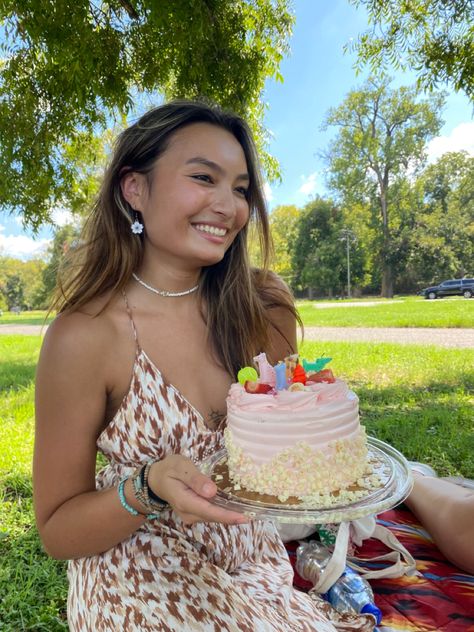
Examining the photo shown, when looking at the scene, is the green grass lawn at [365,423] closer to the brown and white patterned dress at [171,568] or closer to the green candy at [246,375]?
the brown and white patterned dress at [171,568]

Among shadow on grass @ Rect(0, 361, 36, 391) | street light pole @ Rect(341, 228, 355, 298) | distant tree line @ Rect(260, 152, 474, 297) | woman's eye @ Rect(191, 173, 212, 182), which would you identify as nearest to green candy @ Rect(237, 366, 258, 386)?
woman's eye @ Rect(191, 173, 212, 182)

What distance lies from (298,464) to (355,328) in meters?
14.4

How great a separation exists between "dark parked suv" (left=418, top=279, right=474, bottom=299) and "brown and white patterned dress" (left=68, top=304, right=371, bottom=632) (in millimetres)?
31996

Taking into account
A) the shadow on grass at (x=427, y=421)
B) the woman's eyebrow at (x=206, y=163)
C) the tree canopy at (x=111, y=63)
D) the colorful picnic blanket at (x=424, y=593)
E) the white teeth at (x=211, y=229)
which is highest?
the tree canopy at (x=111, y=63)

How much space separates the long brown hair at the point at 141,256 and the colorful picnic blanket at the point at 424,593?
57.3 inches

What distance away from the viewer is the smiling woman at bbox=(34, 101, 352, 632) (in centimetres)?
161

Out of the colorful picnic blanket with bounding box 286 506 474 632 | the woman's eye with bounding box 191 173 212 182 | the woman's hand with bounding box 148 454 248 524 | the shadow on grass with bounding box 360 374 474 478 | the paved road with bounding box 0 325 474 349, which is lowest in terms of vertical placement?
the colorful picnic blanket with bounding box 286 506 474 632

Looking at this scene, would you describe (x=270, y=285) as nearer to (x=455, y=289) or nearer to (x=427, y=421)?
(x=427, y=421)

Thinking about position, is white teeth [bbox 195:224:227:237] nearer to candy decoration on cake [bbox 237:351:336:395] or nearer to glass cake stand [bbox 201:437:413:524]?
candy decoration on cake [bbox 237:351:336:395]

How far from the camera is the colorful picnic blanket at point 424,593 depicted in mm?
2275

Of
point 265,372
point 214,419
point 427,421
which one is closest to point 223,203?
point 265,372

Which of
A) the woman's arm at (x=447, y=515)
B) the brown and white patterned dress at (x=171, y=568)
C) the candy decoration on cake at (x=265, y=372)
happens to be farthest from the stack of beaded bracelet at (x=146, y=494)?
the woman's arm at (x=447, y=515)

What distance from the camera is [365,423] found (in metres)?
5.27

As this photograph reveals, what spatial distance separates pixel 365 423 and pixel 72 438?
4111 millimetres
